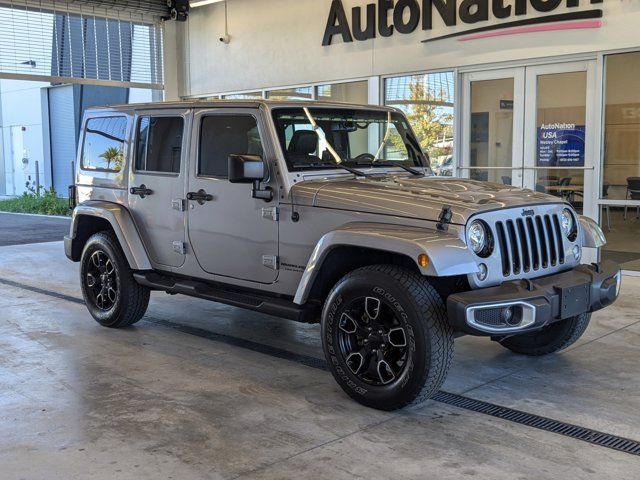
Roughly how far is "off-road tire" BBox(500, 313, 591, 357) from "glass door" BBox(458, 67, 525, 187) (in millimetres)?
4577

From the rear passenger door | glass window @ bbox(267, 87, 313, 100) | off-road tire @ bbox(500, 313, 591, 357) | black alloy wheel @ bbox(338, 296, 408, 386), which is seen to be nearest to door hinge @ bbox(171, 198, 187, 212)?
the rear passenger door

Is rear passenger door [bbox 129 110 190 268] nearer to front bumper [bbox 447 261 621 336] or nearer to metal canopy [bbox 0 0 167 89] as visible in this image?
front bumper [bbox 447 261 621 336]

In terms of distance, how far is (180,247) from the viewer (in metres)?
5.54

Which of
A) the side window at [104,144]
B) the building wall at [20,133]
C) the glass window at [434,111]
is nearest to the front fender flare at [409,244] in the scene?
the side window at [104,144]

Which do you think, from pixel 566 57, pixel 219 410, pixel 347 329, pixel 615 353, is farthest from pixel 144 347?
pixel 566 57

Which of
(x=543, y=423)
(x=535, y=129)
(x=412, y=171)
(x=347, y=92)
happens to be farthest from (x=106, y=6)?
(x=543, y=423)

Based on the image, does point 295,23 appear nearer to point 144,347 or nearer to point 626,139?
Result: point 626,139

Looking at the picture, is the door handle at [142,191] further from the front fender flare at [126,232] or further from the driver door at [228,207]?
the driver door at [228,207]

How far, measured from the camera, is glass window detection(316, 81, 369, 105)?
11.2m

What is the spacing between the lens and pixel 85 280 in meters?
6.43

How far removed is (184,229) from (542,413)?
2.94m

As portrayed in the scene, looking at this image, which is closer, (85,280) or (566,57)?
(85,280)

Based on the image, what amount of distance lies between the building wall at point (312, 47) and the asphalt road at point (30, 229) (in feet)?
12.5

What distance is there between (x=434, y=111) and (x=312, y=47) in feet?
8.74
